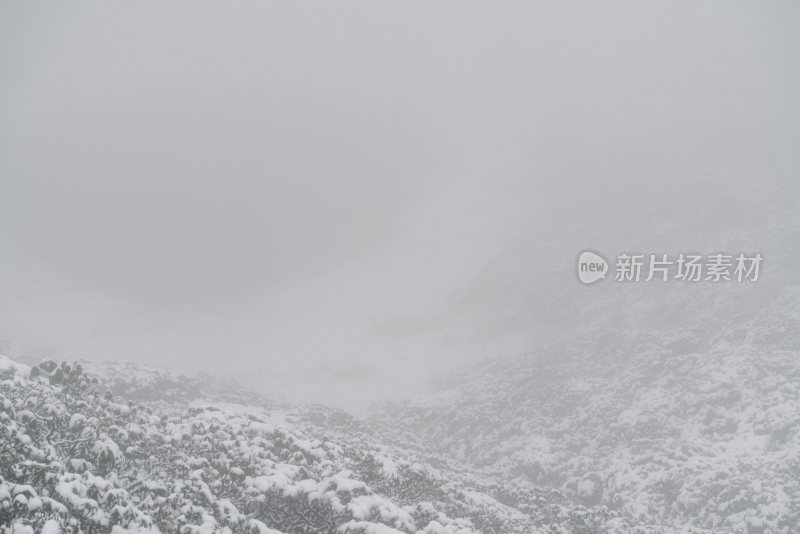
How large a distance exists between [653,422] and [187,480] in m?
20.0

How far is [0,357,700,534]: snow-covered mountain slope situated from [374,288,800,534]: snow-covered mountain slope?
11.8ft

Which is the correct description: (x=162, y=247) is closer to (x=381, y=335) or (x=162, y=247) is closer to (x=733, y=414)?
(x=381, y=335)

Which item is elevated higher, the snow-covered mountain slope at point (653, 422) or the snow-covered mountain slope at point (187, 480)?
the snow-covered mountain slope at point (653, 422)

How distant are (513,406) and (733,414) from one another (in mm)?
10329

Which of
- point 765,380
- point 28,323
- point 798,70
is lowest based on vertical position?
point 28,323

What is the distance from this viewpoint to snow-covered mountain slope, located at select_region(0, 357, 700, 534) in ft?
16.7

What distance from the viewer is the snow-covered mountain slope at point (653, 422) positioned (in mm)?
15039

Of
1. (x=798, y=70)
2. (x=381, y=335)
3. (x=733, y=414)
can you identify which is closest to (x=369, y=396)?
(x=381, y=335)

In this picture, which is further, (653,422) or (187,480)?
(653,422)

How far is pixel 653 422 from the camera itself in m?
20.2

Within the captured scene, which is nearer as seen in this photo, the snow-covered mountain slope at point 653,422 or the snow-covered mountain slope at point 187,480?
the snow-covered mountain slope at point 187,480

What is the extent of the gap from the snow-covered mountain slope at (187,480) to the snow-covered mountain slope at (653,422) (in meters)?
3.60

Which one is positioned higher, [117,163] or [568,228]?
[117,163]

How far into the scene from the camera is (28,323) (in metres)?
45.0
